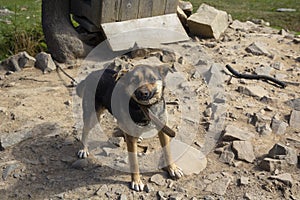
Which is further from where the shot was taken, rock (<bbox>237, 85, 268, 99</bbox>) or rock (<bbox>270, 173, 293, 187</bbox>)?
rock (<bbox>237, 85, 268, 99</bbox>)

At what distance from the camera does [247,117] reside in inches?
235

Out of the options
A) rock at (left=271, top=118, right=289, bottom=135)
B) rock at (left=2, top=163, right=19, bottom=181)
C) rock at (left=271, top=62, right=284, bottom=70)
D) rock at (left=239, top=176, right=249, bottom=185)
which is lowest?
rock at (left=2, top=163, right=19, bottom=181)

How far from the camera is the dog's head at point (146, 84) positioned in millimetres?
3941

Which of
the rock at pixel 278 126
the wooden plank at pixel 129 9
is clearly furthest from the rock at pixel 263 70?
the wooden plank at pixel 129 9

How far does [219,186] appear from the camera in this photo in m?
4.71

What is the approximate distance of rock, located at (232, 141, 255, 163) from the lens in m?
5.12

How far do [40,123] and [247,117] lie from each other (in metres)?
2.55

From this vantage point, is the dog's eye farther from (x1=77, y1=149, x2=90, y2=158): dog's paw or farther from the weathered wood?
the weathered wood

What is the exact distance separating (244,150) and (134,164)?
53.1 inches

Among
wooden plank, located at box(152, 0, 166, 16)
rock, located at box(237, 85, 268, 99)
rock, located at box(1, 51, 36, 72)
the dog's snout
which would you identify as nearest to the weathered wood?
wooden plank, located at box(152, 0, 166, 16)

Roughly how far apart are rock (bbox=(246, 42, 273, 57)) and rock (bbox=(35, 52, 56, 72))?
3.30 m

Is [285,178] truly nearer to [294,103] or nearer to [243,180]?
[243,180]

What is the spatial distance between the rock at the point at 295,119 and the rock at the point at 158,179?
1.93 meters

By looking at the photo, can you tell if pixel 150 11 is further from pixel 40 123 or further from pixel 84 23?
pixel 40 123
